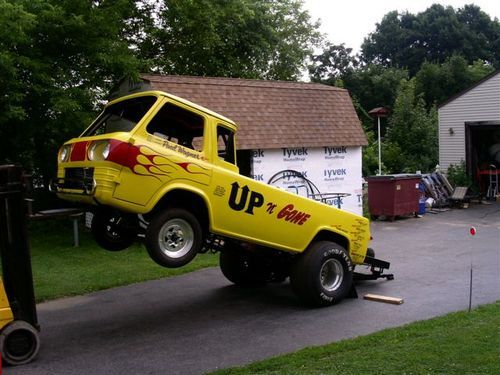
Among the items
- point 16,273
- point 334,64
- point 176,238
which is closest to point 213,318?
point 176,238

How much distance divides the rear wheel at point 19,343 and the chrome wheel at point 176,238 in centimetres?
173

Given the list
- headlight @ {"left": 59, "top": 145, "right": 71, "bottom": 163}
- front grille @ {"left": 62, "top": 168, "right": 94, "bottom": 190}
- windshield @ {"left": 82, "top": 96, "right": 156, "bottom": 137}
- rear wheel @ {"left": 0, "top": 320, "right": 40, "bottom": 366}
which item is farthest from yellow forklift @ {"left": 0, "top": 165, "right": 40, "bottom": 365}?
windshield @ {"left": 82, "top": 96, "right": 156, "bottom": 137}

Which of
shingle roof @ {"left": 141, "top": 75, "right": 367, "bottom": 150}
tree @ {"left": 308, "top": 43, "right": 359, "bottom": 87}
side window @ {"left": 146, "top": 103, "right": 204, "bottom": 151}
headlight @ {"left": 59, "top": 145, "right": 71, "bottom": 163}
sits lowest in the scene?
headlight @ {"left": 59, "top": 145, "right": 71, "bottom": 163}

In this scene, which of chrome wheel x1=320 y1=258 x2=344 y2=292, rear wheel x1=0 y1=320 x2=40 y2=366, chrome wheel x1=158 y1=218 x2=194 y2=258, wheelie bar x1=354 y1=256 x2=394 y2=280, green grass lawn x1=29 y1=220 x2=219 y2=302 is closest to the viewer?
rear wheel x1=0 y1=320 x2=40 y2=366

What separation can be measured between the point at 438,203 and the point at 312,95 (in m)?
6.46

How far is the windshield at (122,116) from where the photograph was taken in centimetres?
771

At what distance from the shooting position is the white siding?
22297mm

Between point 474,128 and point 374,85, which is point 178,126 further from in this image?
point 374,85

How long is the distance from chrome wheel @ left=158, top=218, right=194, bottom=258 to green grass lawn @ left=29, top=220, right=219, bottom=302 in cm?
360

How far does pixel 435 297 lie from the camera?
899cm

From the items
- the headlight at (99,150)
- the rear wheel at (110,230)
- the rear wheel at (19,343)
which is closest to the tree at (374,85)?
the rear wheel at (110,230)

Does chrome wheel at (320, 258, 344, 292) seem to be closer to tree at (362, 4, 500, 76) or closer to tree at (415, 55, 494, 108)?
tree at (415, 55, 494, 108)

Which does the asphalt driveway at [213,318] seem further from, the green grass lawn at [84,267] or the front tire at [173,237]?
the front tire at [173,237]

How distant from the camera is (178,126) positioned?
7.89 meters
